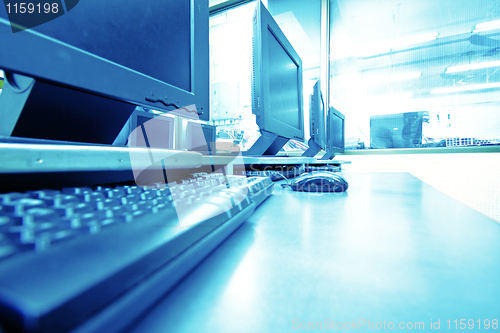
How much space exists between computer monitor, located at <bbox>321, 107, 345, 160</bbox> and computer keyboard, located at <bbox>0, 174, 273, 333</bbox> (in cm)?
141

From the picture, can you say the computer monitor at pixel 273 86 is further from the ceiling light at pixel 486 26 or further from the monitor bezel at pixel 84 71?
the ceiling light at pixel 486 26

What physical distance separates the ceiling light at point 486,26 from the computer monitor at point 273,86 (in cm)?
177

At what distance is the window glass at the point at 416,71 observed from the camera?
1.67 meters

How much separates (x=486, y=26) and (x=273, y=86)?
2169mm

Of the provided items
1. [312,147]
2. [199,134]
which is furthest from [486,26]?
[199,134]

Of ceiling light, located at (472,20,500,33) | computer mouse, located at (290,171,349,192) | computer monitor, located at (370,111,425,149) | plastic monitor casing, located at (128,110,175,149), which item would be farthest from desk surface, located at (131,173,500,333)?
ceiling light, located at (472,20,500,33)

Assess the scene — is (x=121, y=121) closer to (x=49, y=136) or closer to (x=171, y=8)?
(x=49, y=136)

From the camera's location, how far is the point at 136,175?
0.33 m

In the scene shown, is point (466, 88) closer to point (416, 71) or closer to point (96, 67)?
point (416, 71)

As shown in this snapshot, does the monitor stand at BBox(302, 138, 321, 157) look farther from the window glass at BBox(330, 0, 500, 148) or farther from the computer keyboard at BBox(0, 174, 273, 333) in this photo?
the computer keyboard at BBox(0, 174, 273, 333)

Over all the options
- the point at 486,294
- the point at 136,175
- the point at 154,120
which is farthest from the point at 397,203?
the point at 154,120

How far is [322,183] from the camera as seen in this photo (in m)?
0.60

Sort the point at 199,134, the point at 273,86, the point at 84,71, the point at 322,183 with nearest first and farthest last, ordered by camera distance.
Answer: the point at 84,71 → the point at 322,183 → the point at 273,86 → the point at 199,134

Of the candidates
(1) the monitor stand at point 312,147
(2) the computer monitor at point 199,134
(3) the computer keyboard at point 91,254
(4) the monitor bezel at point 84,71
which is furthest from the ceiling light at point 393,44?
(3) the computer keyboard at point 91,254
